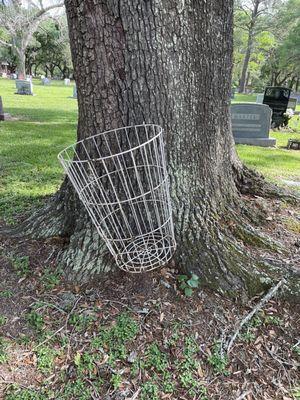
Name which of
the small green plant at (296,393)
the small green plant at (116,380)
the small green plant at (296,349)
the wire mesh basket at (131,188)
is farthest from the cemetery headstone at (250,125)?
the small green plant at (116,380)

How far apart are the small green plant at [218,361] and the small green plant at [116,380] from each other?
1.70ft

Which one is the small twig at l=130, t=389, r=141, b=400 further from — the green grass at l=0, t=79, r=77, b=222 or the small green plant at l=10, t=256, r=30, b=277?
the green grass at l=0, t=79, r=77, b=222

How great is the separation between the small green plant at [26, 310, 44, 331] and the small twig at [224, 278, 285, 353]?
112 cm

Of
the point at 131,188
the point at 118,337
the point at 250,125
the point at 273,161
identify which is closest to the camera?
the point at 118,337

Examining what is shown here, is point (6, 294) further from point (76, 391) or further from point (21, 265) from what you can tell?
point (76, 391)

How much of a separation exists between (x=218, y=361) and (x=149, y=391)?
0.43 m

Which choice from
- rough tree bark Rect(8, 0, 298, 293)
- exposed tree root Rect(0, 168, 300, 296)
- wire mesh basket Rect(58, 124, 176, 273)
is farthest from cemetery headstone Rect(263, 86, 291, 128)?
wire mesh basket Rect(58, 124, 176, 273)

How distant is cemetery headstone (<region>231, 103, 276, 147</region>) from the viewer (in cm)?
898

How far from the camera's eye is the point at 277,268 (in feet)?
7.92

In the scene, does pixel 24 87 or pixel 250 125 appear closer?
pixel 250 125

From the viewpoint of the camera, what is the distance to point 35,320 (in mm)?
2066

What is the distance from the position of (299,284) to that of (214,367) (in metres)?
0.87

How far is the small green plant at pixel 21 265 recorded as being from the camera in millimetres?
2365

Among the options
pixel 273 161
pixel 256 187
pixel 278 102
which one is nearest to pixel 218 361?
pixel 256 187
